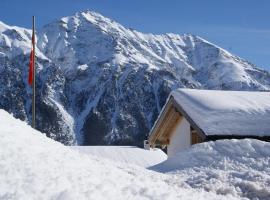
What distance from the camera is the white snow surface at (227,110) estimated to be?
1758 cm

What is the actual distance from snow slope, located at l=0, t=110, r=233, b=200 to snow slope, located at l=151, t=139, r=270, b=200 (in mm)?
668

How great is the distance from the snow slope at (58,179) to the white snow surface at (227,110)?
839 cm

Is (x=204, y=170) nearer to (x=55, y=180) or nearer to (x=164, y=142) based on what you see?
(x=55, y=180)

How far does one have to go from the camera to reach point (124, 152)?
34.0 m

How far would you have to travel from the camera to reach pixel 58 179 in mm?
7293

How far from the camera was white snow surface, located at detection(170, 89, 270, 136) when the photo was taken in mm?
17578

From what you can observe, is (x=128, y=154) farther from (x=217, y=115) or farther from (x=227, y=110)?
(x=217, y=115)

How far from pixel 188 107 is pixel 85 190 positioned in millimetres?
Result: 12697

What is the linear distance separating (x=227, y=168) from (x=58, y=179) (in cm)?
572

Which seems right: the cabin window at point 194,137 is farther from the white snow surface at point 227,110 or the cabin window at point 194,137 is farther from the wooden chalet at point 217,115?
the white snow surface at point 227,110

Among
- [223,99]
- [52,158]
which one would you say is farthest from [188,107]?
[52,158]

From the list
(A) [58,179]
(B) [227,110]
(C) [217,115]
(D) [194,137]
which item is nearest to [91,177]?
(A) [58,179]

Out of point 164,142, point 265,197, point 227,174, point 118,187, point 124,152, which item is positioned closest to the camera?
point 118,187

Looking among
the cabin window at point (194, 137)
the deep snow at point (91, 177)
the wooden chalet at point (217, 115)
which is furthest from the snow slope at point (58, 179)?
the cabin window at point (194, 137)
